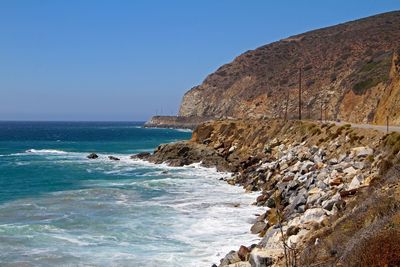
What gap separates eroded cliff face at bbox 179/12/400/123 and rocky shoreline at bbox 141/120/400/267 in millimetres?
12568

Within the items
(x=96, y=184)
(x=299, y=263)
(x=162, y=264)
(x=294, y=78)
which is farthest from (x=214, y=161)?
(x=294, y=78)

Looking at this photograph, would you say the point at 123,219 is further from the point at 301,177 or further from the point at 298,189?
the point at 301,177

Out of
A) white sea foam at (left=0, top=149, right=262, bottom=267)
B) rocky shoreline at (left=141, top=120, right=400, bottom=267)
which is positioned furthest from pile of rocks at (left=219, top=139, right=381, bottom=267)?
white sea foam at (left=0, top=149, right=262, bottom=267)

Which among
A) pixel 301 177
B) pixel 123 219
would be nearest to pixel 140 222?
pixel 123 219

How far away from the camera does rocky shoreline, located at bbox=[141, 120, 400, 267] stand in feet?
37.0

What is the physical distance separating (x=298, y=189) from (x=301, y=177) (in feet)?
6.06

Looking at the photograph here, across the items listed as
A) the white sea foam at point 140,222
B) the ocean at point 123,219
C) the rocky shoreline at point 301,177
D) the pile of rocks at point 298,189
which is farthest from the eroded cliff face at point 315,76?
the ocean at point 123,219

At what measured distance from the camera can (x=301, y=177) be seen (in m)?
25.5

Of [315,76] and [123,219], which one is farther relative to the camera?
[315,76]

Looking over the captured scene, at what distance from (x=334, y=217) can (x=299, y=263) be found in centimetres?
398

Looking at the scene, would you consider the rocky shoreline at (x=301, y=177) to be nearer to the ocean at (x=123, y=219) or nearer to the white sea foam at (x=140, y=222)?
the white sea foam at (x=140, y=222)

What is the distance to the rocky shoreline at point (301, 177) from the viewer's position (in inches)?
444

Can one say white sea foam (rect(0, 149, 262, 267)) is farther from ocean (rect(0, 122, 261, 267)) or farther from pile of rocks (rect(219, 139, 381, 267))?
pile of rocks (rect(219, 139, 381, 267))

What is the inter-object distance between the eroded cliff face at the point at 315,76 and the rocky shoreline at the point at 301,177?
12568 millimetres
